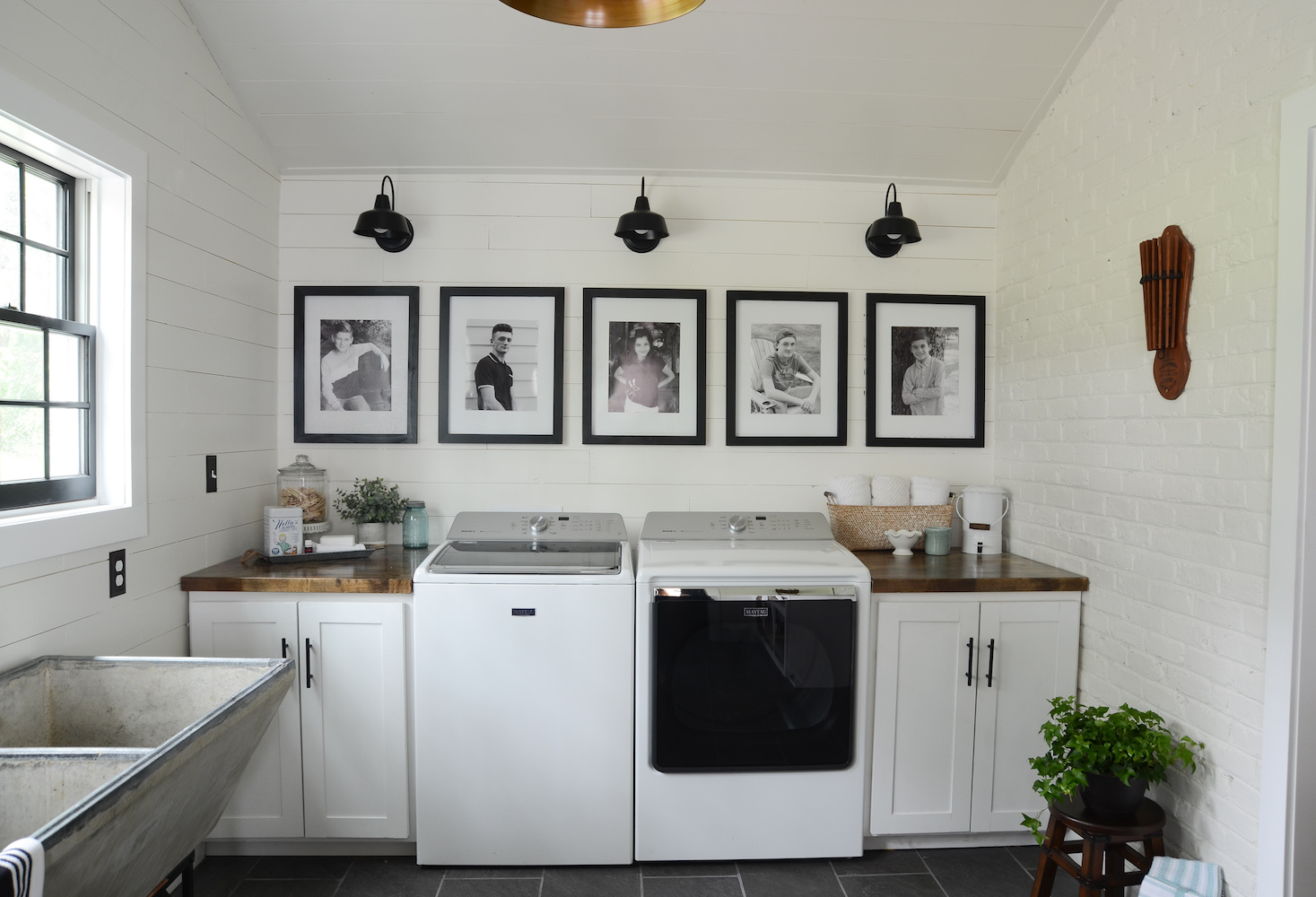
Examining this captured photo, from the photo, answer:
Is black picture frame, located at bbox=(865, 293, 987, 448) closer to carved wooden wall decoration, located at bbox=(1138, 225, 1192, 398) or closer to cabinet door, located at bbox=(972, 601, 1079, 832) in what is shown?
cabinet door, located at bbox=(972, 601, 1079, 832)

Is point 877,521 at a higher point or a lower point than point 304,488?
lower

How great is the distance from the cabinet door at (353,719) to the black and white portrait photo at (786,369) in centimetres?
160

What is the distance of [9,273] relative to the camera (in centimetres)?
187

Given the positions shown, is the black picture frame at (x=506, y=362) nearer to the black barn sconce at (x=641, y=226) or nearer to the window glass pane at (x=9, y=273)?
the black barn sconce at (x=641, y=226)

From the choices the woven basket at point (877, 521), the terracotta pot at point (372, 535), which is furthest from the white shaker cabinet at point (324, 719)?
the woven basket at point (877, 521)

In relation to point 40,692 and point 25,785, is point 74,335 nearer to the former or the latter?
point 40,692

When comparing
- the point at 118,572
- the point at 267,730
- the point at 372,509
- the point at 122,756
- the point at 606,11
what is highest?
the point at 606,11

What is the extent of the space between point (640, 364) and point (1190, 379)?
182 centimetres

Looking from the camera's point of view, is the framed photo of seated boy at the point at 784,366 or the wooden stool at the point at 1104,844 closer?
the wooden stool at the point at 1104,844

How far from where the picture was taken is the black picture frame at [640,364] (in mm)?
3035

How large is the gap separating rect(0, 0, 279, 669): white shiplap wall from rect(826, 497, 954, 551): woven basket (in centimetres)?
225

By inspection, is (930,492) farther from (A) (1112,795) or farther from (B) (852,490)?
(A) (1112,795)

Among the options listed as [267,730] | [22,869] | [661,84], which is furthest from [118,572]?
[661,84]

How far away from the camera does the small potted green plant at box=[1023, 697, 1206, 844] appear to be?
198cm
